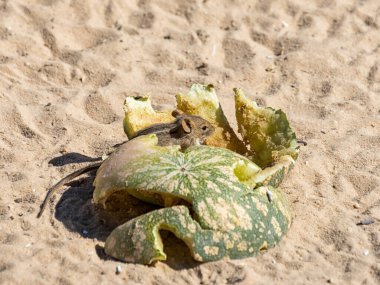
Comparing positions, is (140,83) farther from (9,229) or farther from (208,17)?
(9,229)

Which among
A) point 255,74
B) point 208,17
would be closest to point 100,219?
point 255,74

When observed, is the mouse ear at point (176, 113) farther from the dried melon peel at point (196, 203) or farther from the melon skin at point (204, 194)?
the dried melon peel at point (196, 203)

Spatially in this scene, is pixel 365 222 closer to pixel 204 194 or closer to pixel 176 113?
pixel 204 194

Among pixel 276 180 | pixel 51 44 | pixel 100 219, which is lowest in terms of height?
pixel 51 44

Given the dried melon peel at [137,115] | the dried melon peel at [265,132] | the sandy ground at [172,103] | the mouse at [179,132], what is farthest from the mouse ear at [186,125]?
the sandy ground at [172,103]

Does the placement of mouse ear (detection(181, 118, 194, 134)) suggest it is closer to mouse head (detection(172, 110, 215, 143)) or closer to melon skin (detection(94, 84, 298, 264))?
mouse head (detection(172, 110, 215, 143))

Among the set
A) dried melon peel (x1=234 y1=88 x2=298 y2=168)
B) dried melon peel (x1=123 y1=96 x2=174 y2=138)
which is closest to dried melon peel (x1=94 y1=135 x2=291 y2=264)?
dried melon peel (x1=234 y1=88 x2=298 y2=168)
